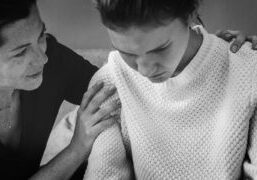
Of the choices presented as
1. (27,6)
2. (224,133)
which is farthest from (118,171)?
(27,6)

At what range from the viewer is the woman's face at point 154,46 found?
744mm

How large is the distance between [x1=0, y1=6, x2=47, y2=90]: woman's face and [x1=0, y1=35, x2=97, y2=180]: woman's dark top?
0.13m

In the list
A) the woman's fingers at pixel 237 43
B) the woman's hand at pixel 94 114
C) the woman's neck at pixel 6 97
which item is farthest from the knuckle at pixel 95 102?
the woman's fingers at pixel 237 43

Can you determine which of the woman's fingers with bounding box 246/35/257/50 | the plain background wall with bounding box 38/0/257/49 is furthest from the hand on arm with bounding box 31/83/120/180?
the plain background wall with bounding box 38/0/257/49

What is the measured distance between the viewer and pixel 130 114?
1015mm

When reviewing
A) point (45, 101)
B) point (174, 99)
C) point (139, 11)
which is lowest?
point (45, 101)

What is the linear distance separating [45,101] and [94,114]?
241 millimetres

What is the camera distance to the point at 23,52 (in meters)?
0.96

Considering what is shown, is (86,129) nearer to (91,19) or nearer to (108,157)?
(108,157)

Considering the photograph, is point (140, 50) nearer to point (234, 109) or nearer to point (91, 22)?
point (234, 109)

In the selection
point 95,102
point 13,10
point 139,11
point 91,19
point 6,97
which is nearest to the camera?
point 139,11

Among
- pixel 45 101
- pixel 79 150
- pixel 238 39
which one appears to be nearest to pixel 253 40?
pixel 238 39

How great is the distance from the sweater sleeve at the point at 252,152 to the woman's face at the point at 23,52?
53cm

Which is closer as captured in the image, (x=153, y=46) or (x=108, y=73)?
(x=153, y=46)
